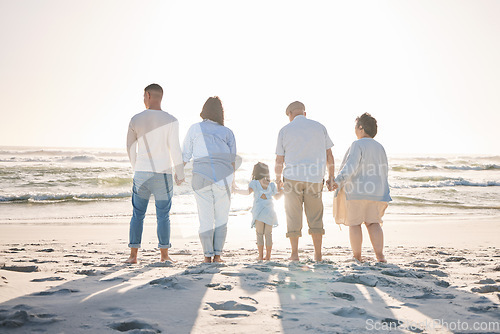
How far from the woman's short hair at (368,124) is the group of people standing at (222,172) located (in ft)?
0.04

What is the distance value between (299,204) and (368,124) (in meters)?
1.30

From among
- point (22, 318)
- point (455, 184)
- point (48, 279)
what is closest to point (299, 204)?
point (48, 279)

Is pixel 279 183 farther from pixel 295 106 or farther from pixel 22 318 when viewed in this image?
pixel 22 318

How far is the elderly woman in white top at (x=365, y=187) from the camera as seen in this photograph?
450 cm

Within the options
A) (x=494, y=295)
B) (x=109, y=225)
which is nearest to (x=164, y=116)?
(x=494, y=295)

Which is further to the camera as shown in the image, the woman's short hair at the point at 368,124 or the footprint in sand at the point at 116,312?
the woman's short hair at the point at 368,124

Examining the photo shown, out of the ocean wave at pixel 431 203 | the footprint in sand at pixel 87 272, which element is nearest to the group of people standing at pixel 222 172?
the footprint in sand at pixel 87 272

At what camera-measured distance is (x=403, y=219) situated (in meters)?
10.6

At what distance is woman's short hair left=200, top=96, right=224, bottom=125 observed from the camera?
183 inches

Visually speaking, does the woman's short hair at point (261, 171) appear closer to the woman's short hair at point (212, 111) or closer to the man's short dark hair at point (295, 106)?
the man's short dark hair at point (295, 106)

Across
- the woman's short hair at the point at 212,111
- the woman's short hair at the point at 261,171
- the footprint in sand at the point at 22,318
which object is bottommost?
the footprint in sand at the point at 22,318

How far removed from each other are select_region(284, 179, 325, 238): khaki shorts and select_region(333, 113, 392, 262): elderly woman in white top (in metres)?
0.28

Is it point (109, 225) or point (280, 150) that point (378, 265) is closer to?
point (280, 150)

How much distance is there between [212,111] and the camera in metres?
4.67
